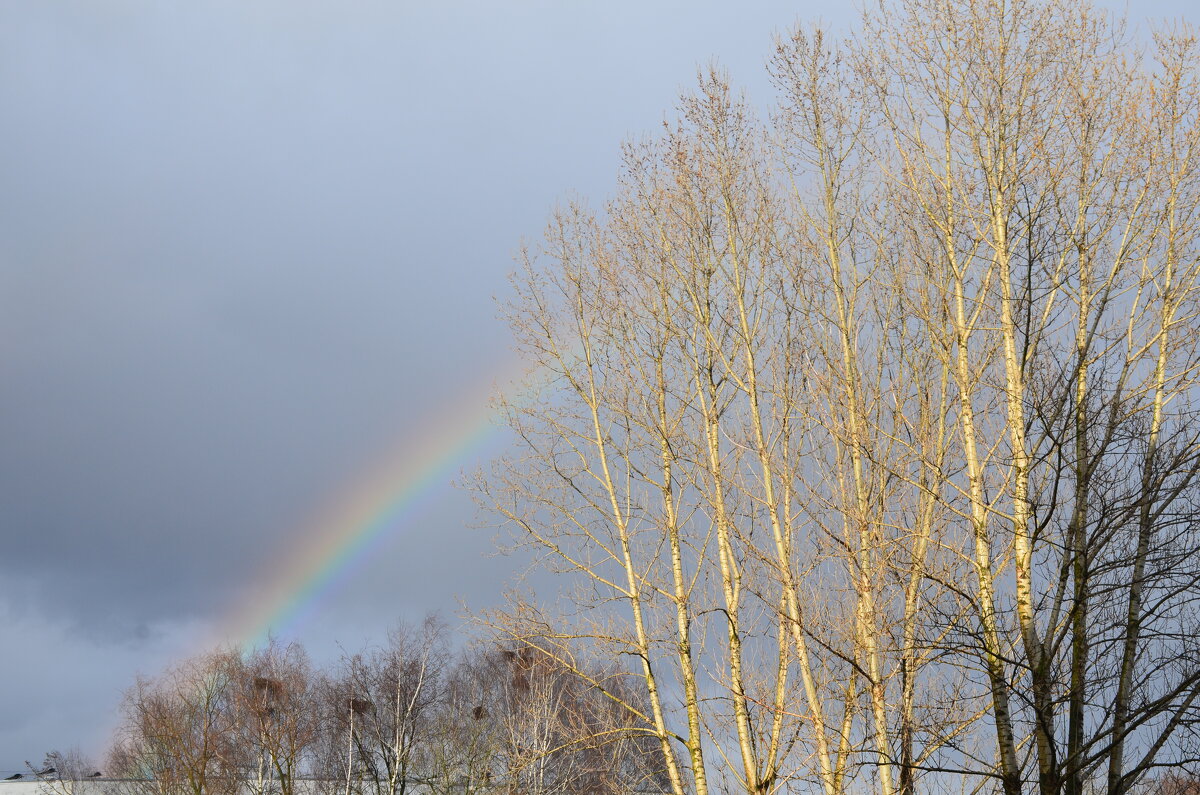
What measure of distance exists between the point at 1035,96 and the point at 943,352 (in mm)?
2923

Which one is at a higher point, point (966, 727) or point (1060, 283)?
point (1060, 283)

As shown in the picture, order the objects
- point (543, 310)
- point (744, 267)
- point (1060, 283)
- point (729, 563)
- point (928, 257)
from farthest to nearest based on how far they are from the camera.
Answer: point (543, 310), point (744, 267), point (729, 563), point (928, 257), point (1060, 283)

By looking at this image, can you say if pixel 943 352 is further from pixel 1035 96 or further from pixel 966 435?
pixel 1035 96

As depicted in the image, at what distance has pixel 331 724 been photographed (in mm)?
49000

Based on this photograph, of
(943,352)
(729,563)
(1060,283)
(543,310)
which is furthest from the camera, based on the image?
(543,310)

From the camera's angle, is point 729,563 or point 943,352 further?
point 729,563

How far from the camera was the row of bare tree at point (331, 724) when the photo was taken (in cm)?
3919

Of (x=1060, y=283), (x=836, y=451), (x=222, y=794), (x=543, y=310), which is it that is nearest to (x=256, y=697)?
(x=222, y=794)

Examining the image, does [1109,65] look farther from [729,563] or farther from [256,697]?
[256,697]

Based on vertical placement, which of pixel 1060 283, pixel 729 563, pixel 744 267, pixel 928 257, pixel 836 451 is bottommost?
pixel 729 563

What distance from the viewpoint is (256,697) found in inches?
1768

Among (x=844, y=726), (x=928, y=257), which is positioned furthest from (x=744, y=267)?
(x=844, y=726)

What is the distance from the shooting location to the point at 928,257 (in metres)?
12.4

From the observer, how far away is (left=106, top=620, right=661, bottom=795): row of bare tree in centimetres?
3919
